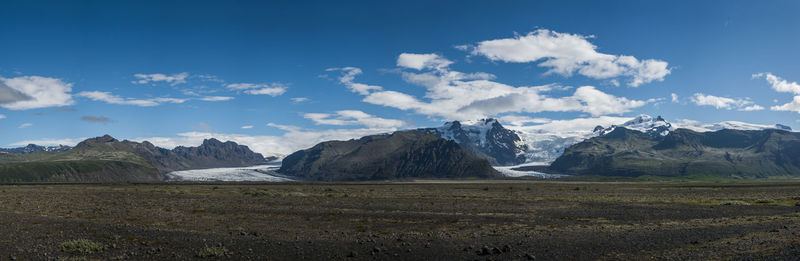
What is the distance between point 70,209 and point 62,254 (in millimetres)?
29690

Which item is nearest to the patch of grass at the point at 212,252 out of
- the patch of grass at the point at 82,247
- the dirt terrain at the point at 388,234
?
the dirt terrain at the point at 388,234

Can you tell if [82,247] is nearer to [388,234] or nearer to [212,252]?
[212,252]

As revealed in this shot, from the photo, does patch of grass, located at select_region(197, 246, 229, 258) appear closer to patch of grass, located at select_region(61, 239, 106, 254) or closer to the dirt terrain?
the dirt terrain

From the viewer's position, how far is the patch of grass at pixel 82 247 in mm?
27344

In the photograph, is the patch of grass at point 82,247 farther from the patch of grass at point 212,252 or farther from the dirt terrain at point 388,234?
the patch of grass at point 212,252

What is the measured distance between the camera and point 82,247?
90.8ft

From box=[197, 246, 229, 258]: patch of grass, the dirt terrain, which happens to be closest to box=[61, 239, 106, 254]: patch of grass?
the dirt terrain

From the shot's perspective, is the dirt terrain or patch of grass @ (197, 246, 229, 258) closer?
patch of grass @ (197, 246, 229, 258)

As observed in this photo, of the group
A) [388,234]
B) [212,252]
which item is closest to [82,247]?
[212,252]

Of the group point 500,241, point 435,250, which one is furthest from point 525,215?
point 435,250

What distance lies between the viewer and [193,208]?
54.4 metres

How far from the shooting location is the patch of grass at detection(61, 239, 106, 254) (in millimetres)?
27344

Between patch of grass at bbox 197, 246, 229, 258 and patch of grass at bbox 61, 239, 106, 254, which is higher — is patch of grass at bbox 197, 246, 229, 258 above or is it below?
below

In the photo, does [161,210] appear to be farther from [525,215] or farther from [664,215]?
[664,215]
